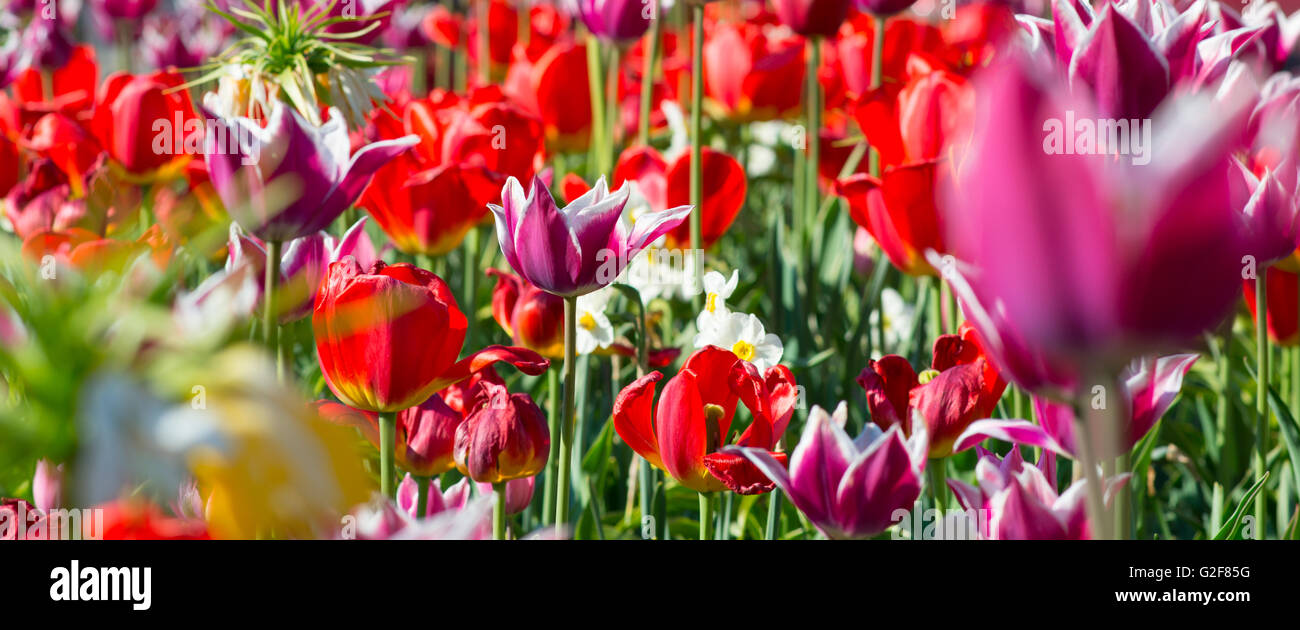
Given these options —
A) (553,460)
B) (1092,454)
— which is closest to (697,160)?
(553,460)

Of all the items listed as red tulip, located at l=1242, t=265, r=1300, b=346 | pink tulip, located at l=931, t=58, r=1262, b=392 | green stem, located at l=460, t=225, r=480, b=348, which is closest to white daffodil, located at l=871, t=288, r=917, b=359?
red tulip, located at l=1242, t=265, r=1300, b=346

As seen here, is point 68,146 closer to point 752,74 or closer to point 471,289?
point 471,289

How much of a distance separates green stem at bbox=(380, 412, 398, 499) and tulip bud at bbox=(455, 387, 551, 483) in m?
0.05

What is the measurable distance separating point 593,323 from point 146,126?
782 mm

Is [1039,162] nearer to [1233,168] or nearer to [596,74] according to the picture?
[1233,168]

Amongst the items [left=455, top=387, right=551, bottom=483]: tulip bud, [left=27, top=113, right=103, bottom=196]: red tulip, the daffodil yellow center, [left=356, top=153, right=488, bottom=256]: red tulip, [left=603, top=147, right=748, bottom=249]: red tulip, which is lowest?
[left=455, top=387, right=551, bottom=483]: tulip bud

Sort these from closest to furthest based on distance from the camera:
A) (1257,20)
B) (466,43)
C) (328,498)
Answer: (328,498) < (1257,20) < (466,43)

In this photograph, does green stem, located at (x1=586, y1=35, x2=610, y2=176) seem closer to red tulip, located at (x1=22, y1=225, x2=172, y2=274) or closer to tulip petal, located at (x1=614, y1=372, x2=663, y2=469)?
red tulip, located at (x1=22, y1=225, x2=172, y2=274)

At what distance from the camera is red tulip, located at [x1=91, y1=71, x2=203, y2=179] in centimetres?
154

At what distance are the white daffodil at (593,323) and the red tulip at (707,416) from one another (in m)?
0.30

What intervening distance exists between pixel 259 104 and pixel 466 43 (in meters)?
2.30

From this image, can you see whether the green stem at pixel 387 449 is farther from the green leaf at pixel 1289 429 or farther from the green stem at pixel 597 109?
the green stem at pixel 597 109
